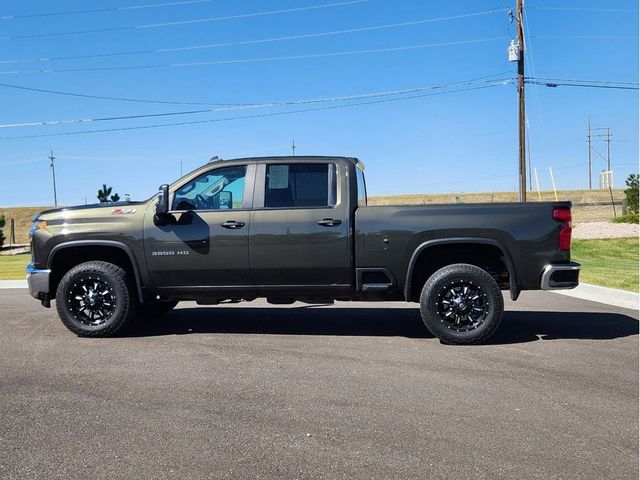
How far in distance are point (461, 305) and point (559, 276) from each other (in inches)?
43.3

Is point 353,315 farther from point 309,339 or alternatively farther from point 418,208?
point 418,208

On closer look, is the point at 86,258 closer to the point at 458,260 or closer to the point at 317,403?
the point at 317,403

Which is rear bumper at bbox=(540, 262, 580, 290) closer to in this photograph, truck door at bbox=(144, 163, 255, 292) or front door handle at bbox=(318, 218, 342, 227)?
front door handle at bbox=(318, 218, 342, 227)

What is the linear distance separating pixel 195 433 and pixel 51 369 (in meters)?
2.34

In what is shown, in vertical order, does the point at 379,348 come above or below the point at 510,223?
below

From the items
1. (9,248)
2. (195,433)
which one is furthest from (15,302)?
(9,248)

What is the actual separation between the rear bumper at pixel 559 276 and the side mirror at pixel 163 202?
425cm

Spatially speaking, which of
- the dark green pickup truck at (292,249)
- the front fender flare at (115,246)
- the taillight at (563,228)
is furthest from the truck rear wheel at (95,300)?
the taillight at (563,228)

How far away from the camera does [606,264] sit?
17422mm

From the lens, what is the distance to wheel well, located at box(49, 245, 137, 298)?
696 cm

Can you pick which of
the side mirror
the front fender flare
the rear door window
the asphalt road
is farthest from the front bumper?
the rear door window

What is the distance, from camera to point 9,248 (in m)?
39.3

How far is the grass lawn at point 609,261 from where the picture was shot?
42.1ft

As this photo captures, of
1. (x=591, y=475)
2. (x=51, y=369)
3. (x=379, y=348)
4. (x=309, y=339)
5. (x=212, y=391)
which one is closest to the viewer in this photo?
(x=591, y=475)
